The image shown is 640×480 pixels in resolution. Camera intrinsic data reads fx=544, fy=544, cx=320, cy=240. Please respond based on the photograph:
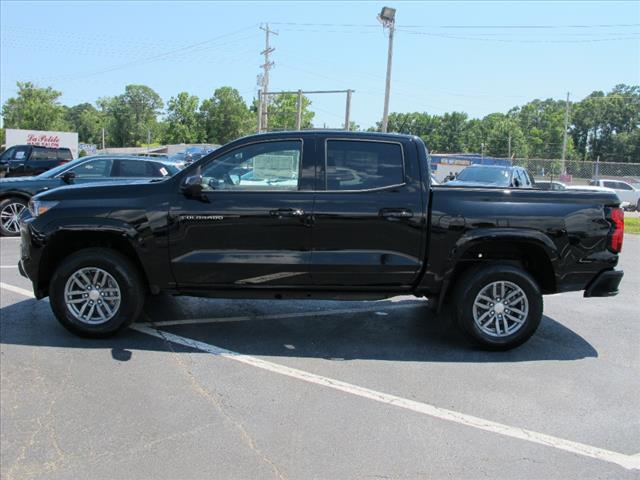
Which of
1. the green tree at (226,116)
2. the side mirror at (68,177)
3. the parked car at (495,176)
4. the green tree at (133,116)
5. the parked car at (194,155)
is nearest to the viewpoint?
the parked car at (194,155)

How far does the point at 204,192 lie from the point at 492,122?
114 meters

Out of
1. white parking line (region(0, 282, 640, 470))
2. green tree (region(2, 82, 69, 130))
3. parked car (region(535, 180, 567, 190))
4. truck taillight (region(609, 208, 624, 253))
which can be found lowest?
white parking line (region(0, 282, 640, 470))

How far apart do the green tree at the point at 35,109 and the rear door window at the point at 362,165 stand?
77160 mm

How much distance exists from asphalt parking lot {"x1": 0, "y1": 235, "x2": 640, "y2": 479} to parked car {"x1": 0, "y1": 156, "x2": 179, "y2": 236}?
523 cm

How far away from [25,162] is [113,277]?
1484 centimetres

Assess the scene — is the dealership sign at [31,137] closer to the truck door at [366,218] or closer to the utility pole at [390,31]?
the utility pole at [390,31]

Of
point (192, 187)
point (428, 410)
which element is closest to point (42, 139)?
point (192, 187)

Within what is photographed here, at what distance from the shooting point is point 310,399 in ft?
12.9

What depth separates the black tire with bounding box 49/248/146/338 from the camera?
4914 mm

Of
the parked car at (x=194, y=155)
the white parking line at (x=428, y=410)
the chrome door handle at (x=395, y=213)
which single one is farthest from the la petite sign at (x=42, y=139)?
the chrome door handle at (x=395, y=213)

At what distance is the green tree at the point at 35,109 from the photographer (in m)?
71.5

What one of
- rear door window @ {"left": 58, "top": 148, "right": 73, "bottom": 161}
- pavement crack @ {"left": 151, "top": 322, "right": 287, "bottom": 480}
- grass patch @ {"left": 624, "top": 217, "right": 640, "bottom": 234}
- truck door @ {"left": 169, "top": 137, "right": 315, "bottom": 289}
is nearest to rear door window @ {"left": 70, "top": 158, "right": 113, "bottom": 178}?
truck door @ {"left": 169, "top": 137, "right": 315, "bottom": 289}

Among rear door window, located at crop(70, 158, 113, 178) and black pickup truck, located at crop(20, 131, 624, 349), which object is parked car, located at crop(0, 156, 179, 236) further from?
black pickup truck, located at crop(20, 131, 624, 349)

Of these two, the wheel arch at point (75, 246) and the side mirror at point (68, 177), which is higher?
the side mirror at point (68, 177)
